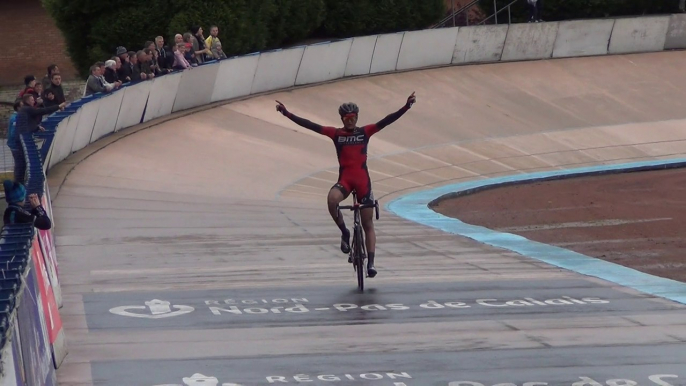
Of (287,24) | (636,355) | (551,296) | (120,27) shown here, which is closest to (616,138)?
(287,24)

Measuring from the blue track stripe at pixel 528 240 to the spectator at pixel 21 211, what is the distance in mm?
5603

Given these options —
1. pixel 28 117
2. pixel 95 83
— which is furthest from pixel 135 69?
pixel 28 117

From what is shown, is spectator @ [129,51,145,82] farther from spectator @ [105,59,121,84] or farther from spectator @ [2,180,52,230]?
spectator @ [2,180,52,230]

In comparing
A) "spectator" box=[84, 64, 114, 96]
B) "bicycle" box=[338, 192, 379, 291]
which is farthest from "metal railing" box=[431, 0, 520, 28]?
"bicycle" box=[338, 192, 379, 291]

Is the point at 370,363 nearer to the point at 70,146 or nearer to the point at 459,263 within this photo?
the point at 459,263

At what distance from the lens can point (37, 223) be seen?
8.87 m

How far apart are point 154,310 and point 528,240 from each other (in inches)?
236

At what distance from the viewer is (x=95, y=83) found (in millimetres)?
21547

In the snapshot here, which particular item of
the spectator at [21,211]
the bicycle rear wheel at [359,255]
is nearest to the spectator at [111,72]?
the spectator at [21,211]

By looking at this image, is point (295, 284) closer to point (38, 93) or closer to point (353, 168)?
point (353, 168)

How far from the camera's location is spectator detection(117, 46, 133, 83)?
2255cm

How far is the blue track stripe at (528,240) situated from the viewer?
36.6 ft

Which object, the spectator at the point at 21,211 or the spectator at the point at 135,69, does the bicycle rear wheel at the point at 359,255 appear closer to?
the spectator at the point at 21,211

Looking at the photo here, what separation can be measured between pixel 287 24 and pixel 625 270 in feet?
79.2
